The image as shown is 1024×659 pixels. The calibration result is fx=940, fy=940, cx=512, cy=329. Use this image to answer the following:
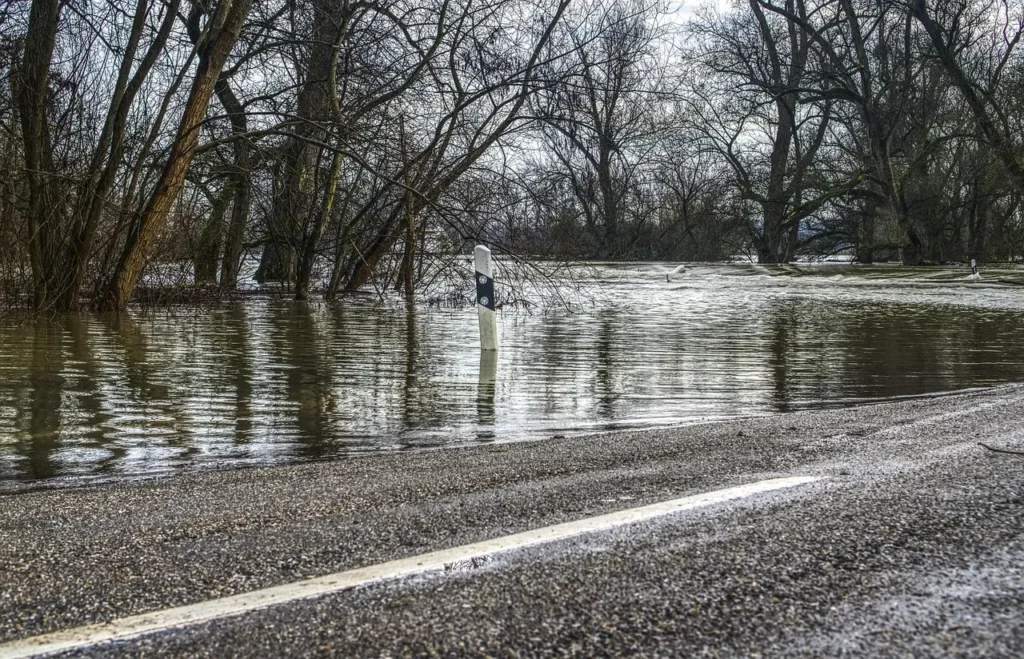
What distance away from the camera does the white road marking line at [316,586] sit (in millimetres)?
2533

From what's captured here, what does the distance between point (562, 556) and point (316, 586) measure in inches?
32.3

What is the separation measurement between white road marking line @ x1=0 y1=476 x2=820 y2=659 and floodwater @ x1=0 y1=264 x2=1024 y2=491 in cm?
241

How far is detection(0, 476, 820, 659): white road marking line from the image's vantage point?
2533mm

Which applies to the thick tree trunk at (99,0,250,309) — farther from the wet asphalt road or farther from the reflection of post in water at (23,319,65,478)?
the wet asphalt road

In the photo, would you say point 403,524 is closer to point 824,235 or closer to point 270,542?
point 270,542

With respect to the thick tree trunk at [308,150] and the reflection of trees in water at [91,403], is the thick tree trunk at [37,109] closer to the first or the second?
the reflection of trees in water at [91,403]

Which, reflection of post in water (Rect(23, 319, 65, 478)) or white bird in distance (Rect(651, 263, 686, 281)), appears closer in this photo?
reflection of post in water (Rect(23, 319, 65, 478))

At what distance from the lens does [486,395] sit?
7.96 m

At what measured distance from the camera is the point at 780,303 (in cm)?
2144

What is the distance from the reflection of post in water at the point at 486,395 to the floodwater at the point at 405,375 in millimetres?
21

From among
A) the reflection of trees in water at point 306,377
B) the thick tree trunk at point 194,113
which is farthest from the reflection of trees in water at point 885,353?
the thick tree trunk at point 194,113

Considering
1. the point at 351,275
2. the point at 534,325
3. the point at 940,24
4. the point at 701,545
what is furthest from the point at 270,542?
the point at 940,24

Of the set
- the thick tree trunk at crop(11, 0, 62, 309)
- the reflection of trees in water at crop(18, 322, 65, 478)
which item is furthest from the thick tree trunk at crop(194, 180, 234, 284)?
the reflection of trees in water at crop(18, 322, 65, 478)

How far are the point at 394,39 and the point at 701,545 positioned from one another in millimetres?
16222
